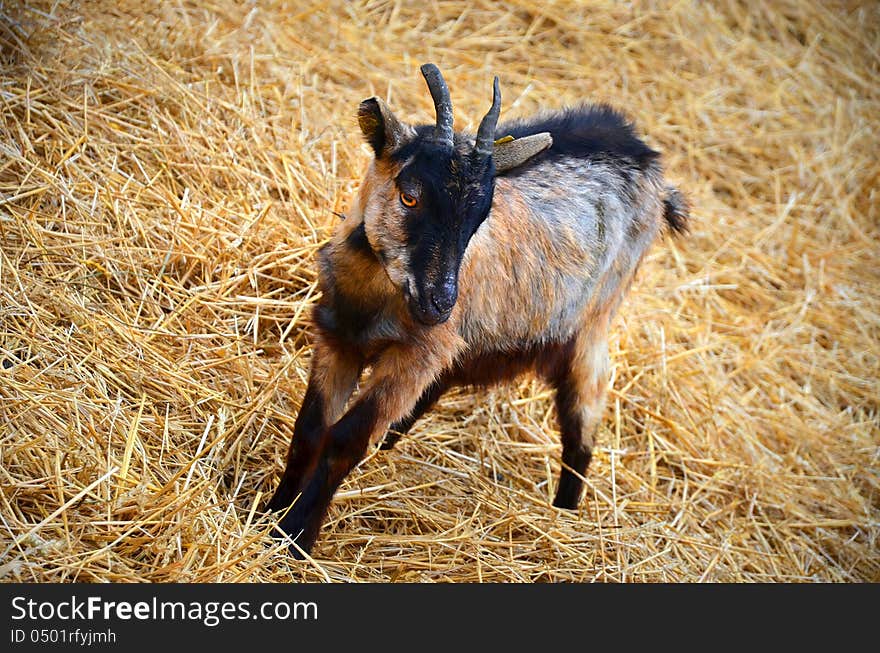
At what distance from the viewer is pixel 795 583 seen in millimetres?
4980

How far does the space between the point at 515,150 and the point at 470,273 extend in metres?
0.53

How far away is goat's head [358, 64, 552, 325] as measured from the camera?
383 cm

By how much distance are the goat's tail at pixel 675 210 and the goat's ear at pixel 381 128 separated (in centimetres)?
169

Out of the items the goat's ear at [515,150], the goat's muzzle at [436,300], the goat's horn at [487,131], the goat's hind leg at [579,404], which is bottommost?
the goat's hind leg at [579,404]

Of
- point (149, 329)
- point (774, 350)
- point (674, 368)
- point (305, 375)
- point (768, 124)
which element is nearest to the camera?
point (149, 329)

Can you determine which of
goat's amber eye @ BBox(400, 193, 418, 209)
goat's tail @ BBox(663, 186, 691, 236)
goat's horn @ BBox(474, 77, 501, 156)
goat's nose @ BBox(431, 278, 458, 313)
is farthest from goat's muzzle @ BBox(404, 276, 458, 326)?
goat's tail @ BBox(663, 186, 691, 236)

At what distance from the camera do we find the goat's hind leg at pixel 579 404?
505 cm

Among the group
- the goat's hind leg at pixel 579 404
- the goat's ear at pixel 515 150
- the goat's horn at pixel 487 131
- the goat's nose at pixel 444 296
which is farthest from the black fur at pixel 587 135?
the goat's nose at pixel 444 296

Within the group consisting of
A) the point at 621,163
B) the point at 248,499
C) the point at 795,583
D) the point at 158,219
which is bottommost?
the point at 795,583

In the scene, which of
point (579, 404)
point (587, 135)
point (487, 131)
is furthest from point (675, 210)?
point (487, 131)

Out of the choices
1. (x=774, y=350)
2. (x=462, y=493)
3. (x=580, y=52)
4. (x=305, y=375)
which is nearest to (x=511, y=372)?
(x=462, y=493)

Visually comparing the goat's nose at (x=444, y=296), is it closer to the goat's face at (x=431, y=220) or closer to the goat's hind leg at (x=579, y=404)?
the goat's face at (x=431, y=220)

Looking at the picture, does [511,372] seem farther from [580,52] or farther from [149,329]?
[580,52]

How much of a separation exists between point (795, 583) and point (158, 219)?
3.57m
